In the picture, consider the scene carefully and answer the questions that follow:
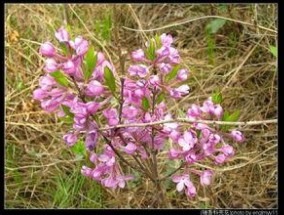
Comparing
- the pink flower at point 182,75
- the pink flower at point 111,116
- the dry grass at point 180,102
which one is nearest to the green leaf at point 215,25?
the dry grass at point 180,102

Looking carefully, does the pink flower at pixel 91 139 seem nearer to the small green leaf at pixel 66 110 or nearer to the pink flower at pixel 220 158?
the small green leaf at pixel 66 110

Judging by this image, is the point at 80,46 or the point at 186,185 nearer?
the point at 80,46

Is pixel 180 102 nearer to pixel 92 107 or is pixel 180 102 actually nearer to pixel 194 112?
pixel 194 112

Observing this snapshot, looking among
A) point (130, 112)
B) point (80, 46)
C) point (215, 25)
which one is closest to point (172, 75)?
point (130, 112)

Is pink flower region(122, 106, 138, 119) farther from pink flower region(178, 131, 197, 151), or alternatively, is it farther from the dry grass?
the dry grass

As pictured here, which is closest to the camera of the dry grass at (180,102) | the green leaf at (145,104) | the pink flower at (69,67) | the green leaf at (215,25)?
the pink flower at (69,67)

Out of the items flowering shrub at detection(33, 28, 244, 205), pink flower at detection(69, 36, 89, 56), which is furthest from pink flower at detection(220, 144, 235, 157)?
pink flower at detection(69, 36, 89, 56)
